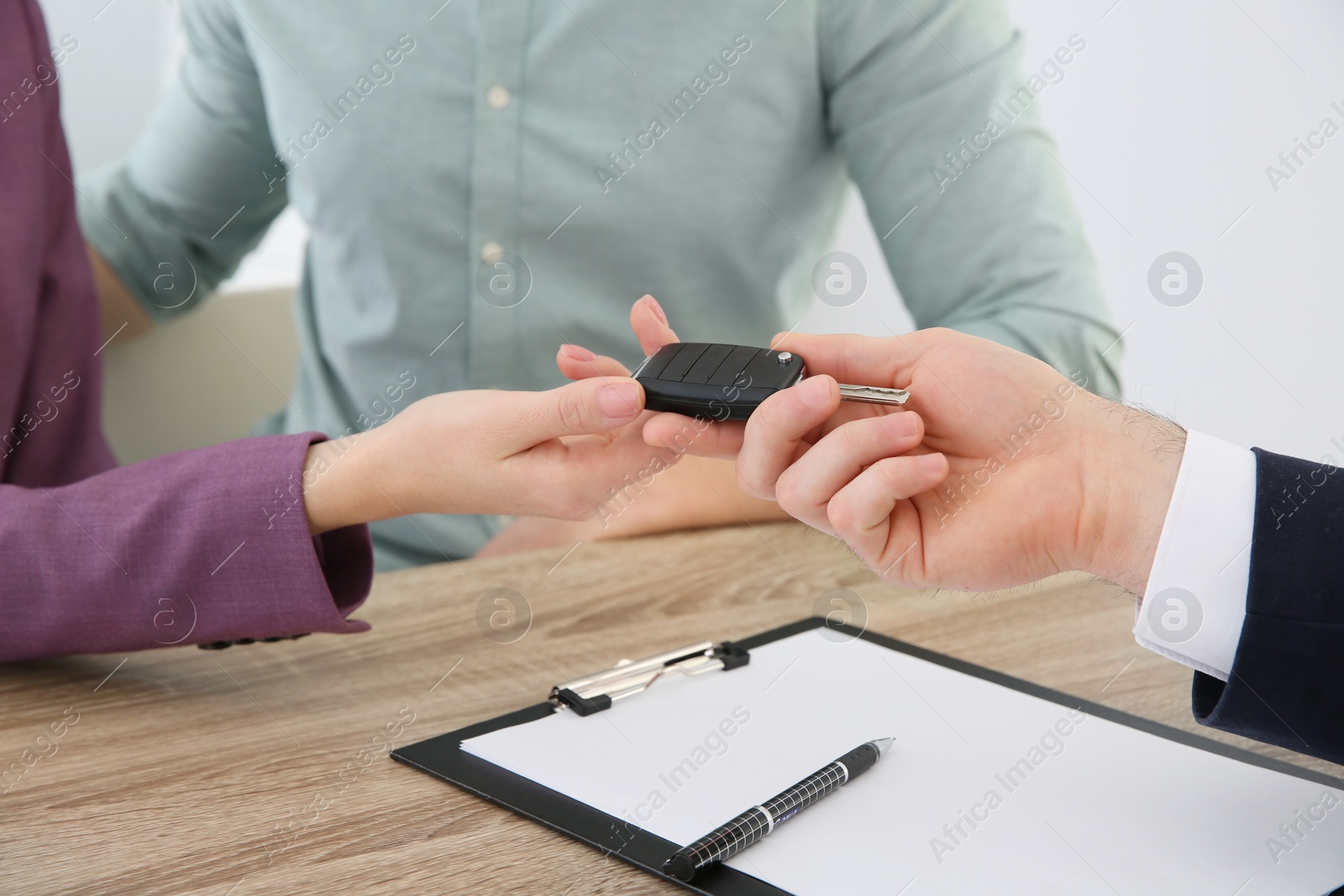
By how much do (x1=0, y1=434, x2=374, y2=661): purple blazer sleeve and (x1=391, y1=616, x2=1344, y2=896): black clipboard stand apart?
0.50 feet

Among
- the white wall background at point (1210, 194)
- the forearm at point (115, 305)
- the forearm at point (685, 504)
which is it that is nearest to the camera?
the forearm at point (685, 504)

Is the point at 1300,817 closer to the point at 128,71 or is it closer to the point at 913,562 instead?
the point at 913,562

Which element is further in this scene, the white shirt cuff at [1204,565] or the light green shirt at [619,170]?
the light green shirt at [619,170]

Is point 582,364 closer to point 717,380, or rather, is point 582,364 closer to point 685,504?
point 717,380

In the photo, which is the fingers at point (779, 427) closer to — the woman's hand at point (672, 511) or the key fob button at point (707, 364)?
the key fob button at point (707, 364)

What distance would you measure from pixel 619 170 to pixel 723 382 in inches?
26.4

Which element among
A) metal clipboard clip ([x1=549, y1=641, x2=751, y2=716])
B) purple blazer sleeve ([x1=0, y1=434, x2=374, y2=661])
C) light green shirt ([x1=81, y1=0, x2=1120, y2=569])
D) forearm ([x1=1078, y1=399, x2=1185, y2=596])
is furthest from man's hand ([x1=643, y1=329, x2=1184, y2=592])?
light green shirt ([x1=81, y1=0, x2=1120, y2=569])

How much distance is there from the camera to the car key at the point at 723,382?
57cm

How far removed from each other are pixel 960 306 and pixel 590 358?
0.62m

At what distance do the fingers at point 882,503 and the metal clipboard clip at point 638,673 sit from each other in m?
0.11

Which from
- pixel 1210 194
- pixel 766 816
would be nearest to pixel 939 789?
pixel 766 816

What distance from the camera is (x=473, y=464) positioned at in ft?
2.10

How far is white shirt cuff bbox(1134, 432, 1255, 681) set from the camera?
20.5 inches

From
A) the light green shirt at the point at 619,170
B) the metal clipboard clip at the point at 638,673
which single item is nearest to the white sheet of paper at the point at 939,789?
the metal clipboard clip at the point at 638,673
